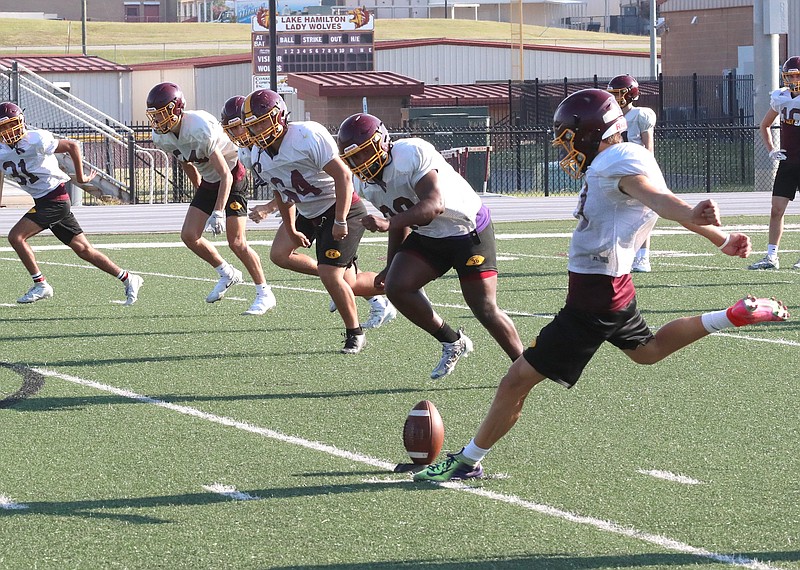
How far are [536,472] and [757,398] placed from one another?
198 cm

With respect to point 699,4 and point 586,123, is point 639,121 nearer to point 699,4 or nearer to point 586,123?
point 586,123

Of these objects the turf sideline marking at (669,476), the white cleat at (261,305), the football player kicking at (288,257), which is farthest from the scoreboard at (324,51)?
the turf sideline marking at (669,476)

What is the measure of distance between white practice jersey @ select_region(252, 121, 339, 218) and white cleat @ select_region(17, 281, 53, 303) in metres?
3.62

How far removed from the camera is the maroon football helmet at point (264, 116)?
848 centimetres

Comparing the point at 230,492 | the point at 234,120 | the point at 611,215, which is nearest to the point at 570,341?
the point at 611,215

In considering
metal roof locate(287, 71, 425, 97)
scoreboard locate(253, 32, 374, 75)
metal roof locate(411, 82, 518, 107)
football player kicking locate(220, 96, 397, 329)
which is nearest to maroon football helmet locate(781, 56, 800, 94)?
football player kicking locate(220, 96, 397, 329)

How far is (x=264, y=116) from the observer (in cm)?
850

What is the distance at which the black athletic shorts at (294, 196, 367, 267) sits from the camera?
8.79 metres

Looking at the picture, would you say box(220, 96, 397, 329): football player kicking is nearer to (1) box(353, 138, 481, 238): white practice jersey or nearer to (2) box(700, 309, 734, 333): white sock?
(1) box(353, 138, 481, 238): white practice jersey

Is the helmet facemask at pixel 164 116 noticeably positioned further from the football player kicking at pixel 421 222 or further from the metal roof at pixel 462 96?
the metal roof at pixel 462 96

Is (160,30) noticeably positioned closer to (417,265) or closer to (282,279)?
(282,279)

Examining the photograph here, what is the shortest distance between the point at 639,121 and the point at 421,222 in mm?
5582

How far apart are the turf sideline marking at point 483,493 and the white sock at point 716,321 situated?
104 cm

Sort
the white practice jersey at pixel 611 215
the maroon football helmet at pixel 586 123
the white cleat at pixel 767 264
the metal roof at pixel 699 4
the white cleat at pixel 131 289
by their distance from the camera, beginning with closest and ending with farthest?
the white practice jersey at pixel 611 215 → the maroon football helmet at pixel 586 123 → the white cleat at pixel 131 289 → the white cleat at pixel 767 264 → the metal roof at pixel 699 4
